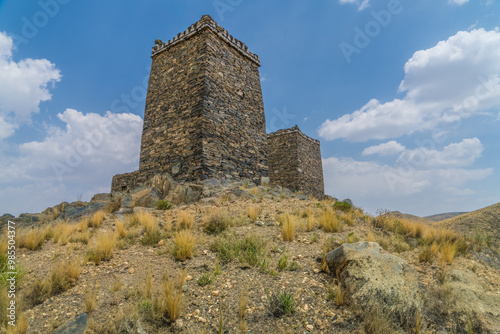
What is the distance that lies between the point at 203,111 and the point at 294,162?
1005 centimetres

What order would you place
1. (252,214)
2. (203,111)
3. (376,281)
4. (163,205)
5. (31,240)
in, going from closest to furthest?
(376,281) < (31,240) < (252,214) < (163,205) < (203,111)

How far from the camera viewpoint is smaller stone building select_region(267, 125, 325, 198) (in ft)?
61.7

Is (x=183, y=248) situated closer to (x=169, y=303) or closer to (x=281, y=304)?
(x=169, y=303)

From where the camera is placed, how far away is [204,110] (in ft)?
35.2

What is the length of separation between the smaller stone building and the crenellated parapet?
7156 mm

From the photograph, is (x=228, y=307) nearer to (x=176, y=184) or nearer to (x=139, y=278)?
(x=139, y=278)

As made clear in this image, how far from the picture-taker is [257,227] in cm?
681

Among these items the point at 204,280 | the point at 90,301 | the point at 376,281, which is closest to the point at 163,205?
the point at 204,280

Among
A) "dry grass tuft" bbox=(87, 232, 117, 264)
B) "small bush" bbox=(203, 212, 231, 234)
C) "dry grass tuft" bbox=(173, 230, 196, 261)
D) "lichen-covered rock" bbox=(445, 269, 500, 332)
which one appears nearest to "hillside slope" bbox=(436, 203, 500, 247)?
"lichen-covered rock" bbox=(445, 269, 500, 332)

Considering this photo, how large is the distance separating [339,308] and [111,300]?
3399 millimetres

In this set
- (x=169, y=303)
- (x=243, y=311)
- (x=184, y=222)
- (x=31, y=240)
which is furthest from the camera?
(x=184, y=222)

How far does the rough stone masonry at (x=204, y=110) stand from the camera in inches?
423

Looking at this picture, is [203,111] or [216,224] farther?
[203,111]

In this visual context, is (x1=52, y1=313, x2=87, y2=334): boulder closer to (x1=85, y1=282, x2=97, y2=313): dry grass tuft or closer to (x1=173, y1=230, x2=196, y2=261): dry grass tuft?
(x1=85, y1=282, x2=97, y2=313): dry grass tuft
